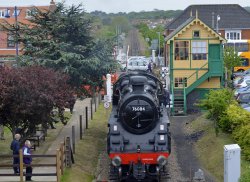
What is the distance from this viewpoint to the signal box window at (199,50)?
126 feet

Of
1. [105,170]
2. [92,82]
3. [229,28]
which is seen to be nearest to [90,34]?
[92,82]

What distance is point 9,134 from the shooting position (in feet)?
→ 97.9

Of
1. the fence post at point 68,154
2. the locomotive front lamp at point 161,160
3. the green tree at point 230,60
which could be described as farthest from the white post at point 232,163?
the green tree at point 230,60

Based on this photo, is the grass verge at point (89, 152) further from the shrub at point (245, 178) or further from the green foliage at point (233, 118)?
the shrub at point (245, 178)

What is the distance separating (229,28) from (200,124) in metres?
40.5

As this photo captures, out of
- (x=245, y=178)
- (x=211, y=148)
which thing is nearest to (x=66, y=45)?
(x=211, y=148)

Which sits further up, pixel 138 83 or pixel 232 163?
pixel 138 83

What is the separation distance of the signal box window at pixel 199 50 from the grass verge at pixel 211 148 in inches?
279

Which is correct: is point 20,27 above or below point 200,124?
above

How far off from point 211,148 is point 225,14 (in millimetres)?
48091

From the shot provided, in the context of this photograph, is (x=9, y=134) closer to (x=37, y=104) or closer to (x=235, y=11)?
(x=37, y=104)

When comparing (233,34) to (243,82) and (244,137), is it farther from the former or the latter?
(244,137)

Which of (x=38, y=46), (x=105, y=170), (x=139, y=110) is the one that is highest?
(x=38, y=46)

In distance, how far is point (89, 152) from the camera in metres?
26.2
